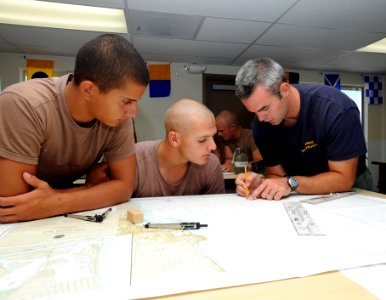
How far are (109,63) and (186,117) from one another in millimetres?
526

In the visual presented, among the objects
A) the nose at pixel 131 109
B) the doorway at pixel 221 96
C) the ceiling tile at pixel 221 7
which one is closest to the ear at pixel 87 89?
the nose at pixel 131 109

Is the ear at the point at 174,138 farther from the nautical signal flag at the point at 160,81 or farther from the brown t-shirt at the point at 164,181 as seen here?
the nautical signal flag at the point at 160,81

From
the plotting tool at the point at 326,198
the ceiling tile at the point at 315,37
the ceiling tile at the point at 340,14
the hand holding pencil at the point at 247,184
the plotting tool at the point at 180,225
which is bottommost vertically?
the plotting tool at the point at 180,225

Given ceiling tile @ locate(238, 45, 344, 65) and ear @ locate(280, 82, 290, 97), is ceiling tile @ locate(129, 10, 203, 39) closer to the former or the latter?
ceiling tile @ locate(238, 45, 344, 65)

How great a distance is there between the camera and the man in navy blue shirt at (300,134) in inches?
46.0

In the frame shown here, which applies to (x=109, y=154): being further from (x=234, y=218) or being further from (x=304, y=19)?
(x=304, y=19)

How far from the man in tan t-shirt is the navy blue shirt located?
0.80m

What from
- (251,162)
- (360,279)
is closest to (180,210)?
(360,279)

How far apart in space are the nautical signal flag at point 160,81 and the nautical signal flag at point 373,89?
→ 3269 millimetres

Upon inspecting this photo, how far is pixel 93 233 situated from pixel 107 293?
296 millimetres

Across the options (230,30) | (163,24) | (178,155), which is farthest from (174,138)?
(230,30)

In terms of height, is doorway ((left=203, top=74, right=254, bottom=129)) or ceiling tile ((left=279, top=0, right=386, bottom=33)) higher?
ceiling tile ((left=279, top=0, right=386, bottom=33))

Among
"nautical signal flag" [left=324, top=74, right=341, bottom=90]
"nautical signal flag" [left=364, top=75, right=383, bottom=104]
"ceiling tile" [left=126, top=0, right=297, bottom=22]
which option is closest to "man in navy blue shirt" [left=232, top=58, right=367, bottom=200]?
"ceiling tile" [left=126, top=0, right=297, bottom=22]

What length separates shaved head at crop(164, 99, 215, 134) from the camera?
125cm
